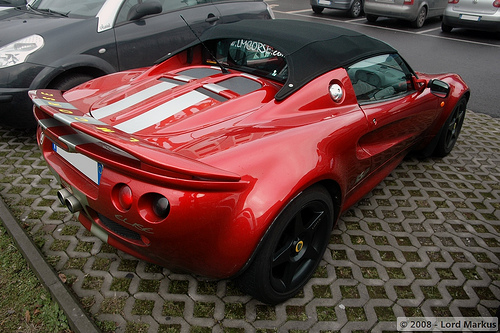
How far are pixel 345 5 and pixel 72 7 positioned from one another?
32.0ft

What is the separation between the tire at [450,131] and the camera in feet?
12.6

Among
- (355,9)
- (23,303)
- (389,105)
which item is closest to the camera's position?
(23,303)

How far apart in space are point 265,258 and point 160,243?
525mm

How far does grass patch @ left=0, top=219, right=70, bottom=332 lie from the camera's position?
212 cm

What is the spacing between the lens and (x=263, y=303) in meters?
2.27

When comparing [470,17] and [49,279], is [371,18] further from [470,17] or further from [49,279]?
[49,279]

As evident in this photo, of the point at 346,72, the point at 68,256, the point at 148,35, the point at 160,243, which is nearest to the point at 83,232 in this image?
the point at 68,256

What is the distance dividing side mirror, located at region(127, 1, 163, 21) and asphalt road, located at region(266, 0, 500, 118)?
4603mm

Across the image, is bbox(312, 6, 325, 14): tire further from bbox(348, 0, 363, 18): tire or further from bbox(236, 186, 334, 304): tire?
bbox(236, 186, 334, 304): tire

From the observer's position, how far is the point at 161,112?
7.48 feet

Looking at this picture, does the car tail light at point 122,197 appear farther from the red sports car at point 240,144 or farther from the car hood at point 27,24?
the car hood at point 27,24

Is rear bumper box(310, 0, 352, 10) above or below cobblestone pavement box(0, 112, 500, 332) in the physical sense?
above

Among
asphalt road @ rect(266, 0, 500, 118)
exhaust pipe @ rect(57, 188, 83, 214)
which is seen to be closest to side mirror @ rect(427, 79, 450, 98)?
exhaust pipe @ rect(57, 188, 83, 214)

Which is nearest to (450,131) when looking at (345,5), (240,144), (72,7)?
(240,144)
